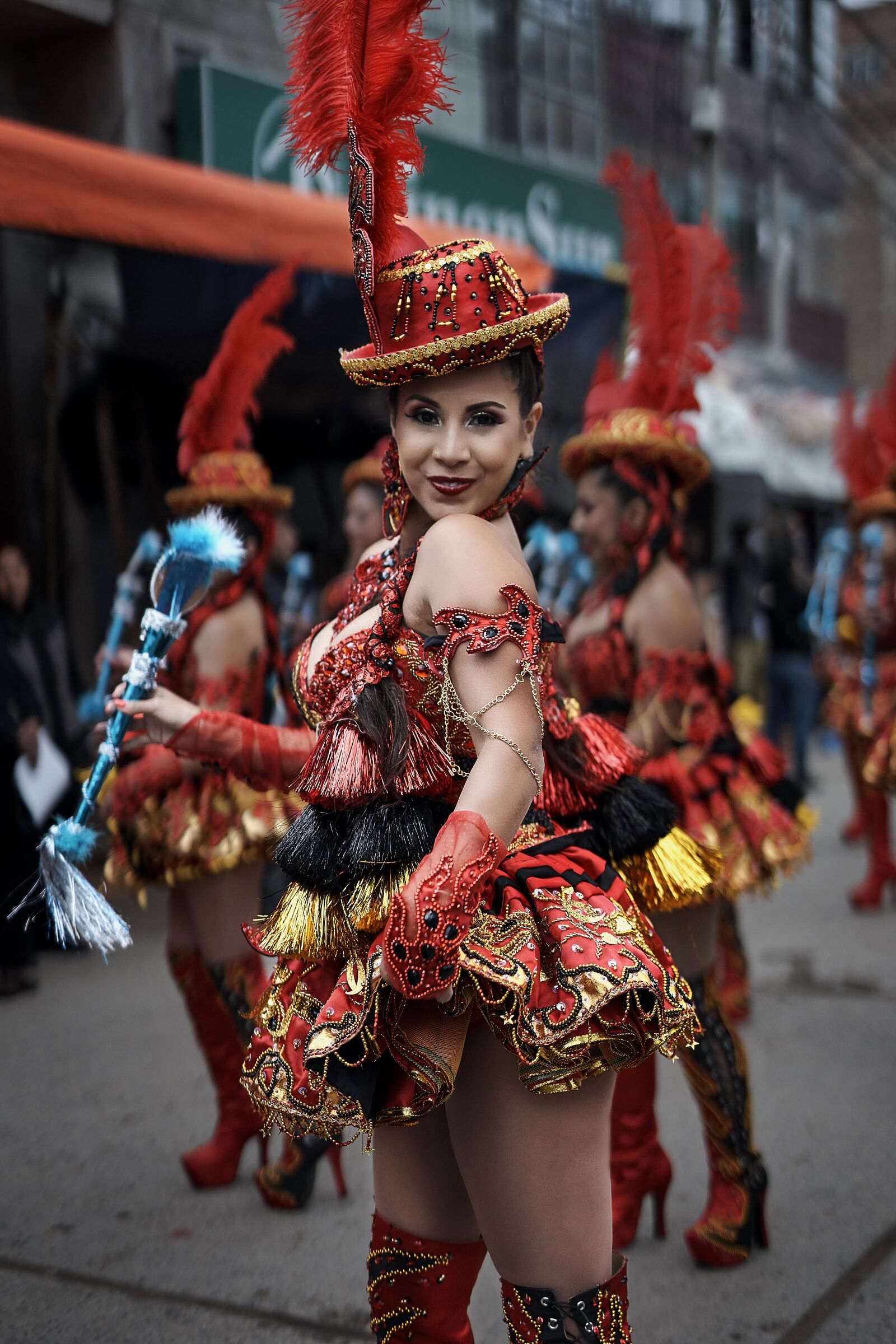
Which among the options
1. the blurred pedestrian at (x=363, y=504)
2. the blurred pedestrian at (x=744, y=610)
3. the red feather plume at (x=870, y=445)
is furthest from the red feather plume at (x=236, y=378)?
the blurred pedestrian at (x=744, y=610)

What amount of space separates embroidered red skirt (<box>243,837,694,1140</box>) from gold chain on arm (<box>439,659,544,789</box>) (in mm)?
205

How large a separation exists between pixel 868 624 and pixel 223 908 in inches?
156

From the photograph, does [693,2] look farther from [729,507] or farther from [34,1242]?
[34,1242]

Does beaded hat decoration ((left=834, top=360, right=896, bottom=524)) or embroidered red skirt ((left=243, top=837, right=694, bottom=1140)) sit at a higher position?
beaded hat decoration ((left=834, top=360, right=896, bottom=524))

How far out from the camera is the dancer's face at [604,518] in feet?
12.6

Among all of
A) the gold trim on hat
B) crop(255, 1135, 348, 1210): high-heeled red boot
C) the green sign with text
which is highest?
the green sign with text

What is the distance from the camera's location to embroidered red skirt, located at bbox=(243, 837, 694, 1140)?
184 centimetres

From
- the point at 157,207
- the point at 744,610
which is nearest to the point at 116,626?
the point at 157,207

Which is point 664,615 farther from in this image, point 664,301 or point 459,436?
point 459,436

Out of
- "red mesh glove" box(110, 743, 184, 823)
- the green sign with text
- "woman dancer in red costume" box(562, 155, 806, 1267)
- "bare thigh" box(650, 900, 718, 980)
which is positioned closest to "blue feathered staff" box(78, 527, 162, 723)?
"red mesh glove" box(110, 743, 184, 823)

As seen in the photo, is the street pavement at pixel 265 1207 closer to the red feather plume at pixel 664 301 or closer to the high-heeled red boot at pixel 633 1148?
the high-heeled red boot at pixel 633 1148

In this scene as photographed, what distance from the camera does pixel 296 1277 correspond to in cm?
328

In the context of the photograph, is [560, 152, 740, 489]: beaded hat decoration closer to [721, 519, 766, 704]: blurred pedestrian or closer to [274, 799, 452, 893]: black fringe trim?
[274, 799, 452, 893]: black fringe trim

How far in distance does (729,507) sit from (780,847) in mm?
12733
